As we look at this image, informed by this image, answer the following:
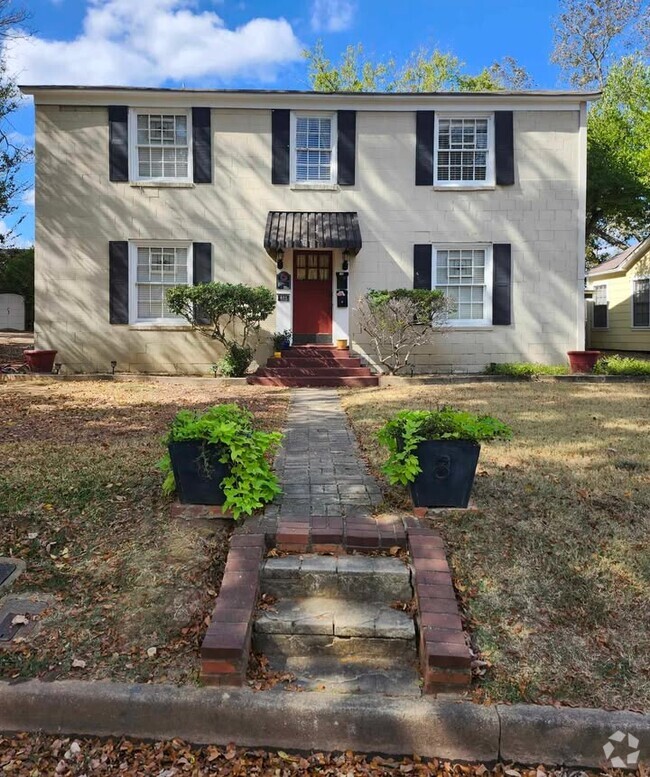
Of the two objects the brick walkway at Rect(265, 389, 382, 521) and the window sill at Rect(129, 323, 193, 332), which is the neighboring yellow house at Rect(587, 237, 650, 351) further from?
the brick walkway at Rect(265, 389, 382, 521)

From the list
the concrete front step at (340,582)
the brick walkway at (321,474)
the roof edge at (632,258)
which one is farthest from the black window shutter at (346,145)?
the concrete front step at (340,582)

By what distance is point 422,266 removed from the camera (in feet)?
40.3

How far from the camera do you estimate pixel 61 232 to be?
1210 cm

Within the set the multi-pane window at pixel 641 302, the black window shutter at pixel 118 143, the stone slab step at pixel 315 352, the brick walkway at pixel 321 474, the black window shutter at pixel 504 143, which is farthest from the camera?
the multi-pane window at pixel 641 302

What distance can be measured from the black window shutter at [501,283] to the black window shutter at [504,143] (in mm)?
1590

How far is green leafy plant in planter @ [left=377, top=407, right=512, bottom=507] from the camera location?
136 inches

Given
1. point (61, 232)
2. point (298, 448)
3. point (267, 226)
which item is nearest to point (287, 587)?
point (298, 448)

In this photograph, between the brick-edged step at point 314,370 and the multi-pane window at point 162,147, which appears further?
the multi-pane window at point 162,147

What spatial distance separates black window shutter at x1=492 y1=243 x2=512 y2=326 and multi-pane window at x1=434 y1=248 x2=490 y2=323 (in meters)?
0.21

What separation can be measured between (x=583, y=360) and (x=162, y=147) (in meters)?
10.0

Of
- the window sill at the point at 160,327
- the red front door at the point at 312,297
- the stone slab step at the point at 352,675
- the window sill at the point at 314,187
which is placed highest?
the window sill at the point at 314,187

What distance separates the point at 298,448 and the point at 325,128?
9.17 metres

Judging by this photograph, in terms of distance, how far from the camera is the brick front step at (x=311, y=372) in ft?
37.2

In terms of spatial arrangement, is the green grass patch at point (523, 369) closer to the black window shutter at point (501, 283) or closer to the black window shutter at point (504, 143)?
the black window shutter at point (501, 283)
